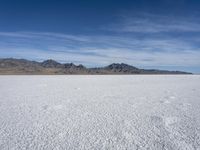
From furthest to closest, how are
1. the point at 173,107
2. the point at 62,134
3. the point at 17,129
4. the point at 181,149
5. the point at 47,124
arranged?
the point at 173,107, the point at 47,124, the point at 17,129, the point at 62,134, the point at 181,149

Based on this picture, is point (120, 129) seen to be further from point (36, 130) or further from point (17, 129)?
point (17, 129)

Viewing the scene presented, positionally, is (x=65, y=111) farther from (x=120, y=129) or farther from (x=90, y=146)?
(x=90, y=146)

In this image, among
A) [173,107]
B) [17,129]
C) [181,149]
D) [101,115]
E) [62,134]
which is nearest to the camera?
[181,149]

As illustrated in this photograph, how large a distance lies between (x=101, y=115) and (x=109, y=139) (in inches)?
55.9

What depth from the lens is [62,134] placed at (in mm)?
3518

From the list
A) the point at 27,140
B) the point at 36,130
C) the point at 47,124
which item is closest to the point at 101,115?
the point at 47,124

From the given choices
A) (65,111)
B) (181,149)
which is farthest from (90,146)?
(65,111)

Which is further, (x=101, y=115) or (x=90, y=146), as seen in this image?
(x=101, y=115)

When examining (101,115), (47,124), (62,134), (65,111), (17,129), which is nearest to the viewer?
(62,134)

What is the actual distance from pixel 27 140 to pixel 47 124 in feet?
2.62

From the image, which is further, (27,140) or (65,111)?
(65,111)

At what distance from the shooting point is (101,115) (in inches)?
186

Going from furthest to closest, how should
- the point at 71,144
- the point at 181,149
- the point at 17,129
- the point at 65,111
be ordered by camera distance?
the point at 65,111
the point at 17,129
the point at 71,144
the point at 181,149

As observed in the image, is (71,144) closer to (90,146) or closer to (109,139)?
(90,146)
